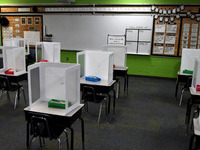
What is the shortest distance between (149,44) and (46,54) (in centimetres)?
346

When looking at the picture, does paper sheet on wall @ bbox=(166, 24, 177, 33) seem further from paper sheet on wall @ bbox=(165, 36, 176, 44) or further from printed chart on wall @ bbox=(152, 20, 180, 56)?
paper sheet on wall @ bbox=(165, 36, 176, 44)

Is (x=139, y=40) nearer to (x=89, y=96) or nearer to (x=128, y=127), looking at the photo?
(x=89, y=96)

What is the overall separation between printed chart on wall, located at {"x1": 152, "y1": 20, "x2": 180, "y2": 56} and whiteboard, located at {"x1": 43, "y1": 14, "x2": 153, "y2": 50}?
1.12ft

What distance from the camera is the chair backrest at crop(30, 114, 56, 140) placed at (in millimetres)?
2232


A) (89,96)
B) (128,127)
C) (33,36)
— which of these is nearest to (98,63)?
(89,96)

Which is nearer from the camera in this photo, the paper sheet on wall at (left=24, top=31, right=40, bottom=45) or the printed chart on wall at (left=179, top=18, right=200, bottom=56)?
the printed chart on wall at (left=179, top=18, right=200, bottom=56)

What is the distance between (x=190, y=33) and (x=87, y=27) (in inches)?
139

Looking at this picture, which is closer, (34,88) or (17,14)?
(34,88)

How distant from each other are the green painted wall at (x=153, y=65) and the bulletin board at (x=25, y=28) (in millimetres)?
3812

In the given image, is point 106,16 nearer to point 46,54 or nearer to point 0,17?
point 46,54

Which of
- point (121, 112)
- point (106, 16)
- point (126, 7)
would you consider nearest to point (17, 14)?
point (106, 16)

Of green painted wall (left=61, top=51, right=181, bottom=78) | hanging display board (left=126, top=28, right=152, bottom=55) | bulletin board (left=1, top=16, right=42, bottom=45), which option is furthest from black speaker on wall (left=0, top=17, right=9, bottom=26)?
green painted wall (left=61, top=51, right=181, bottom=78)

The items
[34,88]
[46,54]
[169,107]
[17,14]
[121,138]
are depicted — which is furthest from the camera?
[17,14]

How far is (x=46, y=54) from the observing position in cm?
564
